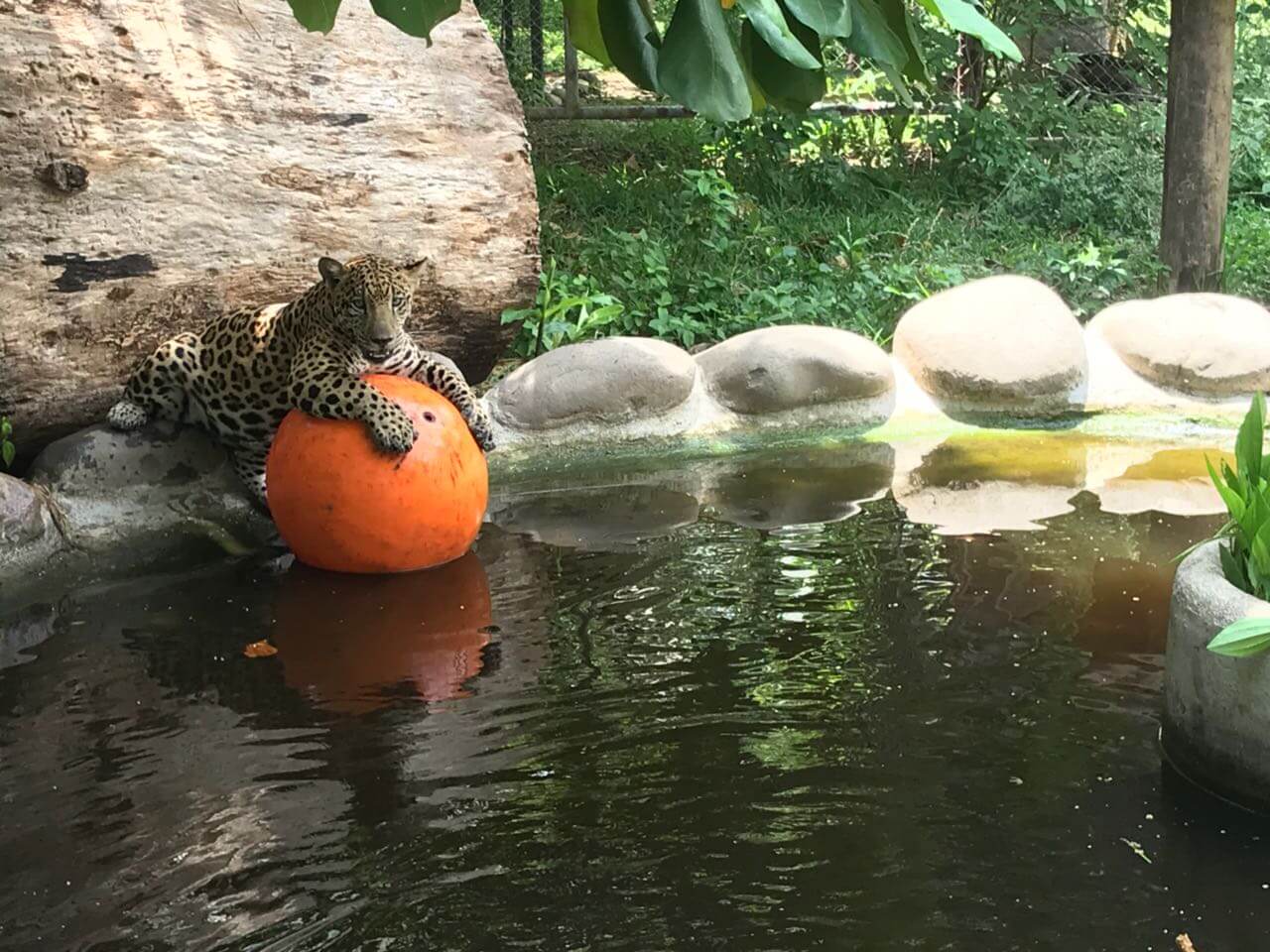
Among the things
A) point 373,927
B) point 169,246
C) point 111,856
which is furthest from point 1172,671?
point 169,246

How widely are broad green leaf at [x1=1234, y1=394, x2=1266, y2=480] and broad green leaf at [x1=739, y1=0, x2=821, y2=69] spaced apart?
2.72 meters

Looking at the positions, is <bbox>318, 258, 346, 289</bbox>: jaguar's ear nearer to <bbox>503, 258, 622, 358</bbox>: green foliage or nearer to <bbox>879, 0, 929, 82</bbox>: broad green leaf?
<bbox>503, 258, 622, 358</bbox>: green foliage

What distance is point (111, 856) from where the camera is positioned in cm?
335

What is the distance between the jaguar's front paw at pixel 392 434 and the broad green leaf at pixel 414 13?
3899 mm

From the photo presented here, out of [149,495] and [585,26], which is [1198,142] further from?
[585,26]

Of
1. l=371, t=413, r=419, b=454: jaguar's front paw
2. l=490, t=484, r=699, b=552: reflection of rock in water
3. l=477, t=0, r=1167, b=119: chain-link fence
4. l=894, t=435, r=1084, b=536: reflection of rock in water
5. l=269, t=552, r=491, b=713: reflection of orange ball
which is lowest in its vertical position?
l=894, t=435, r=1084, b=536: reflection of rock in water

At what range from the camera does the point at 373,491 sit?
16.9 feet

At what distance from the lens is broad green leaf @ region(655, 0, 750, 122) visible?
127cm

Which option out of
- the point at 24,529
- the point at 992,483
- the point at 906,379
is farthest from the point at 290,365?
the point at 906,379

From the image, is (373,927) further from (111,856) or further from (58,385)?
(58,385)

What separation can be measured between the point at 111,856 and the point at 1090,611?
2970 mm

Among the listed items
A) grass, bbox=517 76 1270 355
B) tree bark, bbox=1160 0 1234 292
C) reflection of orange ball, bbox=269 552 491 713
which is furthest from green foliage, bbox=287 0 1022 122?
tree bark, bbox=1160 0 1234 292

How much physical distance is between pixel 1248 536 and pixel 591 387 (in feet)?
11.8

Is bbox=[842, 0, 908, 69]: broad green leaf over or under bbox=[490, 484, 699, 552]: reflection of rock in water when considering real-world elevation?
over
